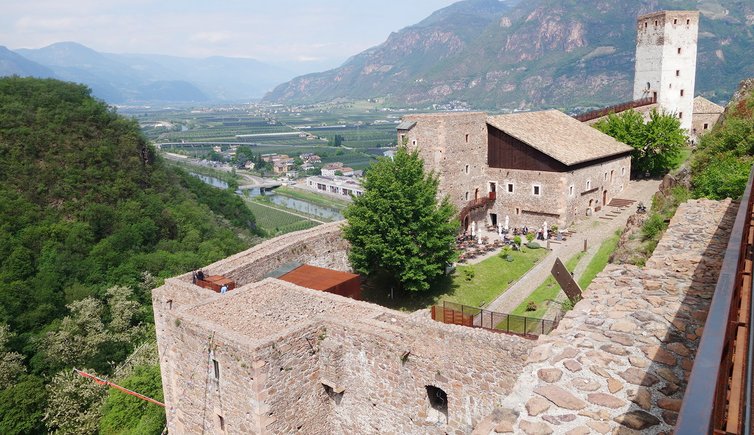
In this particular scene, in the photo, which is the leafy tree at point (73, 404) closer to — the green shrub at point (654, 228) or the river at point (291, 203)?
the green shrub at point (654, 228)

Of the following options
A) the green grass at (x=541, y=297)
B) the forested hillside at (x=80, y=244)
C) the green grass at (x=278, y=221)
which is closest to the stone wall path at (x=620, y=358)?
the green grass at (x=541, y=297)

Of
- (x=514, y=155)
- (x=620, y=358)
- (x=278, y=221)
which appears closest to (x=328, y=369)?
(x=620, y=358)

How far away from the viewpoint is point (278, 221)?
323 ft

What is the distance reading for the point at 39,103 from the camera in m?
57.8

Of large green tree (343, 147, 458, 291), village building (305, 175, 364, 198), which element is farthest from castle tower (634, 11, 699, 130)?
village building (305, 175, 364, 198)

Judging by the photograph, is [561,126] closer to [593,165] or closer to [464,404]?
[593,165]

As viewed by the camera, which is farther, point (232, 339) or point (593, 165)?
point (593, 165)

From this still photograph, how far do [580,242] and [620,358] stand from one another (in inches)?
936

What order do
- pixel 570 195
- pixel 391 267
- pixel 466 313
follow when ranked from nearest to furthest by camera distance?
1. pixel 466 313
2. pixel 391 267
3. pixel 570 195

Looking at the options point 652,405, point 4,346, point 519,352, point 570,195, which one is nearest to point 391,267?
point 519,352

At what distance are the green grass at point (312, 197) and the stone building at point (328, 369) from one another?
90.4 metres

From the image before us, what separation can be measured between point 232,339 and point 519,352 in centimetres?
624

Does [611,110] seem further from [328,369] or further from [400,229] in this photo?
[328,369]

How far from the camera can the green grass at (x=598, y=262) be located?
74.7 ft
